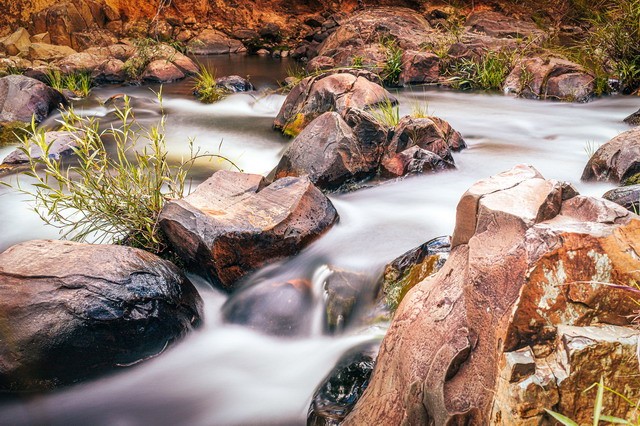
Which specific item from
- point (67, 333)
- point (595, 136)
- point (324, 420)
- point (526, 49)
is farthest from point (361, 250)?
point (526, 49)

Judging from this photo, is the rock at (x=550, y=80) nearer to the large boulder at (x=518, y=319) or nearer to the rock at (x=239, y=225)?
the rock at (x=239, y=225)

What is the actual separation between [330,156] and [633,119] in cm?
404

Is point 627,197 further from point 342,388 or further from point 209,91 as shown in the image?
point 209,91

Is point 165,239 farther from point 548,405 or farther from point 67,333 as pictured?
point 548,405

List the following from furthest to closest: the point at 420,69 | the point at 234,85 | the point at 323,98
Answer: the point at 234,85 < the point at 420,69 < the point at 323,98

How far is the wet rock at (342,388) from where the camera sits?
2557 millimetres

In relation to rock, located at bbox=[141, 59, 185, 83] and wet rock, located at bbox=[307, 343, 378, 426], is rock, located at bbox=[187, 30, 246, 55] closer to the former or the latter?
rock, located at bbox=[141, 59, 185, 83]

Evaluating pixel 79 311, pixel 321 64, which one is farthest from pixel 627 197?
pixel 321 64

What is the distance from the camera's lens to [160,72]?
11.6m

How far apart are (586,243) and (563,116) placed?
6454 millimetres

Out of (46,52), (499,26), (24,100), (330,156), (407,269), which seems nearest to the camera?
(407,269)

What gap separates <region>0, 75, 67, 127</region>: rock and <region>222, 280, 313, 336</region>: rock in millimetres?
5804

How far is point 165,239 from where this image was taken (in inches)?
152

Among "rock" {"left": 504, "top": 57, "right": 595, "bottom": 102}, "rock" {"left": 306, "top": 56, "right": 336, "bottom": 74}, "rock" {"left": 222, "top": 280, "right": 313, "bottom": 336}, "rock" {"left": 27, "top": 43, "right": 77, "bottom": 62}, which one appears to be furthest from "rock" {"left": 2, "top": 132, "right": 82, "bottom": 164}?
"rock" {"left": 27, "top": 43, "right": 77, "bottom": 62}
